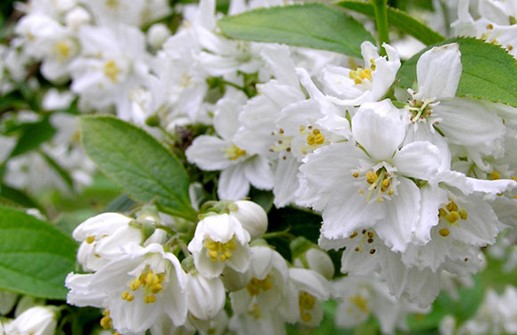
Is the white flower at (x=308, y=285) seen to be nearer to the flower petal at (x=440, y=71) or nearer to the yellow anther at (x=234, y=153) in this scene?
the yellow anther at (x=234, y=153)

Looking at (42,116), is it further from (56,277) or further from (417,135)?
(417,135)

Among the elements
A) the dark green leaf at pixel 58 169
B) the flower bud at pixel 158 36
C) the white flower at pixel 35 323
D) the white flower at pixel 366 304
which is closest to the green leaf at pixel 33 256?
the white flower at pixel 35 323

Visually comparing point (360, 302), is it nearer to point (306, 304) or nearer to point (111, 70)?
point (306, 304)

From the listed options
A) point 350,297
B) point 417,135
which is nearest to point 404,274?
point 417,135

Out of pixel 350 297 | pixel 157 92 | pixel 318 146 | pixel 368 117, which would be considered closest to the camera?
pixel 368 117

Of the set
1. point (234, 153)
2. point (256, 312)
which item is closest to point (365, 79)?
point (234, 153)

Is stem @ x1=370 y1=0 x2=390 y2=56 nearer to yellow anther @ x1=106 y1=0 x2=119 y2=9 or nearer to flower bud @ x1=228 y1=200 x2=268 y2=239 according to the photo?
flower bud @ x1=228 y1=200 x2=268 y2=239
